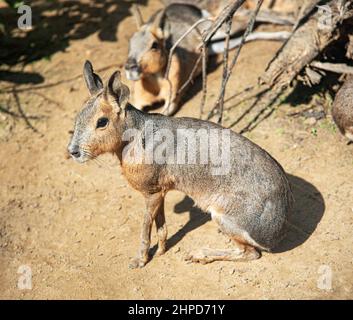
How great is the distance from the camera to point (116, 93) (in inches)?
179

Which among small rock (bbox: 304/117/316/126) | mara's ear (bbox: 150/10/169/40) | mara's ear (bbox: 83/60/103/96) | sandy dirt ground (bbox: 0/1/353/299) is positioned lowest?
sandy dirt ground (bbox: 0/1/353/299)

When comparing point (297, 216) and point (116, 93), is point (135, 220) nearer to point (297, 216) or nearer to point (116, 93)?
point (297, 216)

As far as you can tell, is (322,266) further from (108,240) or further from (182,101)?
(182,101)

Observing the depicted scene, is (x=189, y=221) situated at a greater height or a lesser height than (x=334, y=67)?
lesser

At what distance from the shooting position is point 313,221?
547 cm

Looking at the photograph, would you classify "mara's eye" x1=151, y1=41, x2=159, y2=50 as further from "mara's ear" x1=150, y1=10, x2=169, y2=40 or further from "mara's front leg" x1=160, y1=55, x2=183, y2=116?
"mara's front leg" x1=160, y1=55, x2=183, y2=116

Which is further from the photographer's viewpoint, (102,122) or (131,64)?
(131,64)

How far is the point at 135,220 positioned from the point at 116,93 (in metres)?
1.79

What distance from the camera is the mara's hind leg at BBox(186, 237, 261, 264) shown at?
5.10 metres

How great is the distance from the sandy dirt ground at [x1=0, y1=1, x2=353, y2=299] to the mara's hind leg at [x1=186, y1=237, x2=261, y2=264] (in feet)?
0.24

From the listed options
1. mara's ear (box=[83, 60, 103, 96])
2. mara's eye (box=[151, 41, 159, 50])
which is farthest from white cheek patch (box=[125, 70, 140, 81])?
mara's ear (box=[83, 60, 103, 96])

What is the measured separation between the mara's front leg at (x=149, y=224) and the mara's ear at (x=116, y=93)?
0.90 metres

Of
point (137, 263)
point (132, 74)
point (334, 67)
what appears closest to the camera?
point (137, 263)

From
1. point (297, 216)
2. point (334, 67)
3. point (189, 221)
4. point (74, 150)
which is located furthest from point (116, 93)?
point (334, 67)
